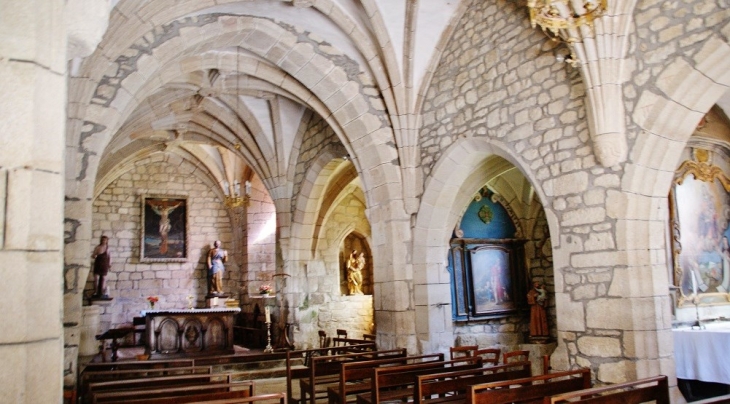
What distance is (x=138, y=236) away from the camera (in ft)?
44.6

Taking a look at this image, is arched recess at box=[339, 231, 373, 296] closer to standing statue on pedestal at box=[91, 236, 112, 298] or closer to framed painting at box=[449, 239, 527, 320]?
framed painting at box=[449, 239, 527, 320]

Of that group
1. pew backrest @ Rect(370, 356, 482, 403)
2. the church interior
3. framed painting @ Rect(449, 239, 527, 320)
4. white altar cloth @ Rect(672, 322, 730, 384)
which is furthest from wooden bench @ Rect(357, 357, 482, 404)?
framed painting @ Rect(449, 239, 527, 320)

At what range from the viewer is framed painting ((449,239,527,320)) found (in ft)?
28.6

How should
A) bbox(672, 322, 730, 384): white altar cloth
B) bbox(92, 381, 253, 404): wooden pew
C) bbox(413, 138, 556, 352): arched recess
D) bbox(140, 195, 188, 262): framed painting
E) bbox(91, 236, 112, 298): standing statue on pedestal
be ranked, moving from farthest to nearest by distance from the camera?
bbox(140, 195, 188, 262): framed painting < bbox(91, 236, 112, 298): standing statue on pedestal < bbox(413, 138, 556, 352): arched recess < bbox(672, 322, 730, 384): white altar cloth < bbox(92, 381, 253, 404): wooden pew

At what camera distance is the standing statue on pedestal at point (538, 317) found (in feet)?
26.9

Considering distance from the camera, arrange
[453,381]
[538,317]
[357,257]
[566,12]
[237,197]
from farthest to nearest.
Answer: [357,257], [237,197], [538,317], [566,12], [453,381]

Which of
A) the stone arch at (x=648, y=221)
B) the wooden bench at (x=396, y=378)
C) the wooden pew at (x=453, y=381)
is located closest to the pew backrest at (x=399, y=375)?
the wooden bench at (x=396, y=378)

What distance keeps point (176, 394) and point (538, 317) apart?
5935mm

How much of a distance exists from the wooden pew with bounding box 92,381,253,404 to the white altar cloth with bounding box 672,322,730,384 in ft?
14.6

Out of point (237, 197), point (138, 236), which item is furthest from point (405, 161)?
point (138, 236)

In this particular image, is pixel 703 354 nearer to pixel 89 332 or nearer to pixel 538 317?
pixel 538 317

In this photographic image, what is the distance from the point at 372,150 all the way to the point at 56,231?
578cm

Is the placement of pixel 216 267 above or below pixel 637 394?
above


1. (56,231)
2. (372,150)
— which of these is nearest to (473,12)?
(372,150)
